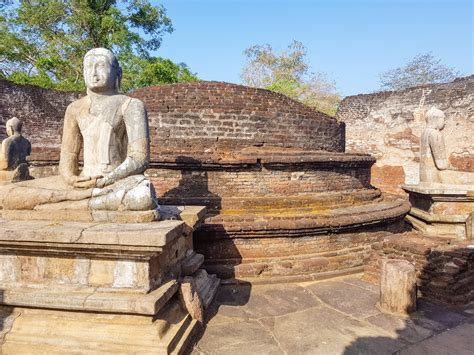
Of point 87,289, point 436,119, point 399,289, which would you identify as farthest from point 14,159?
point 436,119

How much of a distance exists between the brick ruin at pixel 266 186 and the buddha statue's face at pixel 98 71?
1.85m

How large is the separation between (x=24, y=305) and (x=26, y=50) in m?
19.6

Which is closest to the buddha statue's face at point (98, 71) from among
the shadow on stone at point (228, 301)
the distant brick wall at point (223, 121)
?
the distant brick wall at point (223, 121)

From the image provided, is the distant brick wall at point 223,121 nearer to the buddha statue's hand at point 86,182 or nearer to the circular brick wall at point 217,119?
the circular brick wall at point 217,119

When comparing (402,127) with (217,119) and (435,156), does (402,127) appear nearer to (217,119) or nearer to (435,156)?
(435,156)

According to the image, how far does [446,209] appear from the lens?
5609 mm

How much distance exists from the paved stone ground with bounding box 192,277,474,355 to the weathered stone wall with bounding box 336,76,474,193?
8604 millimetres

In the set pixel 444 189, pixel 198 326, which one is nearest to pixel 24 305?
pixel 198 326

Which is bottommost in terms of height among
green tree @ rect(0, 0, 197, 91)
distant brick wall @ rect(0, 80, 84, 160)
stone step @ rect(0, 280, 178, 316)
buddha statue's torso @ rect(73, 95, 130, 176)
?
stone step @ rect(0, 280, 178, 316)

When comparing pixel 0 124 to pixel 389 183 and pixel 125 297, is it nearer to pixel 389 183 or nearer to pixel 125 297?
pixel 125 297

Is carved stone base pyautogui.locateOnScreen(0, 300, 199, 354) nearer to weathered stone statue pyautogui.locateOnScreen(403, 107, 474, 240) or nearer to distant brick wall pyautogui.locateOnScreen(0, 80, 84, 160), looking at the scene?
weathered stone statue pyautogui.locateOnScreen(403, 107, 474, 240)

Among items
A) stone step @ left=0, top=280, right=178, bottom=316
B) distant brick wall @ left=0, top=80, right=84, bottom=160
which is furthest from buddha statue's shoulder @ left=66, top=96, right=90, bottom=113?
distant brick wall @ left=0, top=80, right=84, bottom=160

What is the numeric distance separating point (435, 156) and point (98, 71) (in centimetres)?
542

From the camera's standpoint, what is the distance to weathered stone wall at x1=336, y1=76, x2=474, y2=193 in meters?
10.4
